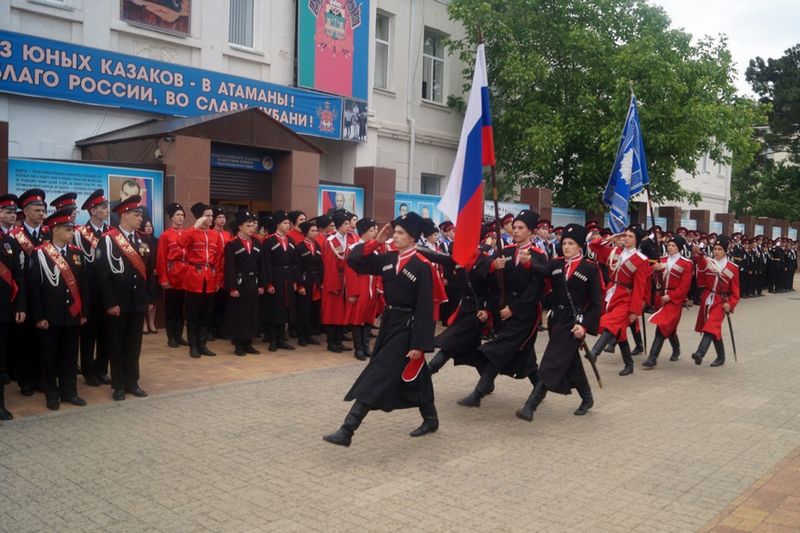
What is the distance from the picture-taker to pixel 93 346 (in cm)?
844

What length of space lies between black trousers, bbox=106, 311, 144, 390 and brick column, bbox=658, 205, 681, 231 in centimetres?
2245

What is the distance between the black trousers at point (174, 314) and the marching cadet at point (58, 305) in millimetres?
3047

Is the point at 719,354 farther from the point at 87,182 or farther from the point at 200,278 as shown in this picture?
the point at 87,182

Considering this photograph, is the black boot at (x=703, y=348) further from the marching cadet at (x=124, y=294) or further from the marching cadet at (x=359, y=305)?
the marching cadet at (x=124, y=294)

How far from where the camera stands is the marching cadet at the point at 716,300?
1099cm

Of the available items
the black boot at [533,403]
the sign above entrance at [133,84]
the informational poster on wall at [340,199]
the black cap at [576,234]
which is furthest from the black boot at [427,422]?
the sign above entrance at [133,84]

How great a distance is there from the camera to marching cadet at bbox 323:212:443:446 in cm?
623

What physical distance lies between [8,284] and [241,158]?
7265 millimetres

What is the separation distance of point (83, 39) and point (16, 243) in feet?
24.2

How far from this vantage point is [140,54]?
14227 mm

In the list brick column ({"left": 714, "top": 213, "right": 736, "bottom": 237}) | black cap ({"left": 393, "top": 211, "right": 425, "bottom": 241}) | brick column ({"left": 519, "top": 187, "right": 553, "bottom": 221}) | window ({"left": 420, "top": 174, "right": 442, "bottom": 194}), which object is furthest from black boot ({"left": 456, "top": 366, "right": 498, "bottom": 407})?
brick column ({"left": 714, "top": 213, "right": 736, "bottom": 237})

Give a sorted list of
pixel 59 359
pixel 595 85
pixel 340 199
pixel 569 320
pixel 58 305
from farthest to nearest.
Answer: pixel 595 85
pixel 340 199
pixel 569 320
pixel 59 359
pixel 58 305

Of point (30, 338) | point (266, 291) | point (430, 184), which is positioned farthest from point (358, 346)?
point (430, 184)

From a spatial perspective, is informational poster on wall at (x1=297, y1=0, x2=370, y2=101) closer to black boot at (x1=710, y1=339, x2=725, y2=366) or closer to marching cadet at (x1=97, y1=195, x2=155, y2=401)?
marching cadet at (x1=97, y1=195, x2=155, y2=401)
